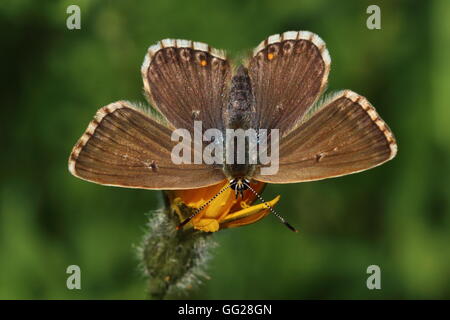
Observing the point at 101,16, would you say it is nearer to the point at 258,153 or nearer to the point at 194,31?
the point at 194,31

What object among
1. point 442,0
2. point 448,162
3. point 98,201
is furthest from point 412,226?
point 98,201

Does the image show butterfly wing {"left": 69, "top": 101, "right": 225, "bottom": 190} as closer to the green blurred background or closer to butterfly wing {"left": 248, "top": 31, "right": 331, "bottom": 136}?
butterfly wing {"left": 248, "top": 31, "right": 331, "bottom": 136}

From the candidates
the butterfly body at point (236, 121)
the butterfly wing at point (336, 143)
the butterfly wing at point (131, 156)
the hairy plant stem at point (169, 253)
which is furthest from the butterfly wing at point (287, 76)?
the hairy plant stem at point (169, 253)

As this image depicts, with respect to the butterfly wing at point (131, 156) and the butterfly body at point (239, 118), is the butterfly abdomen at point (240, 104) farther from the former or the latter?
the butterfly wing at point (131, 156)

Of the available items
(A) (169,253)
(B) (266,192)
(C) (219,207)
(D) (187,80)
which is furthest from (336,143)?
(B) (266,192)

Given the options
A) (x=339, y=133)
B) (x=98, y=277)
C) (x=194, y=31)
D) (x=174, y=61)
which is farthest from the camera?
(x=194, y=31)
